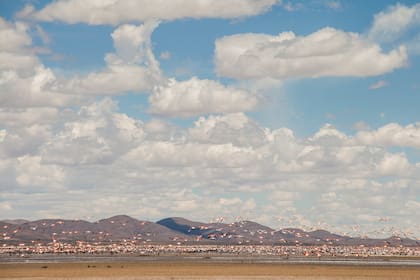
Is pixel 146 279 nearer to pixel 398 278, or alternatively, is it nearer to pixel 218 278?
pixel 218 278

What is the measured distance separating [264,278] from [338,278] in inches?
437

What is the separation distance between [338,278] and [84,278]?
37.7 m

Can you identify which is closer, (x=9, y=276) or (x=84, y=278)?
(x=84, y=278)

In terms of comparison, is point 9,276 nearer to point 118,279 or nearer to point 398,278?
point 118,279

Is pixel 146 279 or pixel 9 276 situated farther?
pixel 9 276

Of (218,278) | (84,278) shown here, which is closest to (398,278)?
(218,278)

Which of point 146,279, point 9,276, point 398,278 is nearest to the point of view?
point 146,279

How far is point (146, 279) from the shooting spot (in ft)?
344

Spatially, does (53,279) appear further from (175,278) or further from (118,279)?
(175,278)

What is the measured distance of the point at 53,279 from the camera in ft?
362

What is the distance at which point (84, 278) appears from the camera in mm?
109188

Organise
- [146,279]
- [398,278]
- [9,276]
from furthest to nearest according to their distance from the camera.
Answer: [9,276]
[398,278]
[146,279]

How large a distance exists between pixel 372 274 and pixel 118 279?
43.9 metres

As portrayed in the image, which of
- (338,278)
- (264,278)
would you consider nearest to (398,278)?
A: (338,278)
